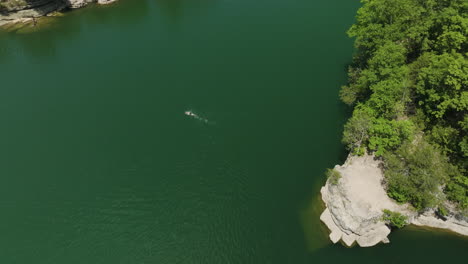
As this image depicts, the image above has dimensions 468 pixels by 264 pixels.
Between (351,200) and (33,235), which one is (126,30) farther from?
(351,200)

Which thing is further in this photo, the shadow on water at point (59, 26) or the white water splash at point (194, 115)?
the shadow on water at point (59, 26)

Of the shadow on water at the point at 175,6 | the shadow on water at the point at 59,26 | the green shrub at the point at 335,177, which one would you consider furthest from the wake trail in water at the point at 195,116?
the shadow on water at the point at 59,26

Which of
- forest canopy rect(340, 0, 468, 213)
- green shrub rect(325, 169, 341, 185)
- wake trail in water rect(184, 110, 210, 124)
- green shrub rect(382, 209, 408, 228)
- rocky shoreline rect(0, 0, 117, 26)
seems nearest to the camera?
green shrub rect(382, 209, 408, 228)

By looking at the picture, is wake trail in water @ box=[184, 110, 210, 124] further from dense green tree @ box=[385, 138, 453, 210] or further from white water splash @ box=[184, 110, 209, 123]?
dense green tree @ box=[385, 138, 453, 210]

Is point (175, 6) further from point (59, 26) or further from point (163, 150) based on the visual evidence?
point (163, 150)

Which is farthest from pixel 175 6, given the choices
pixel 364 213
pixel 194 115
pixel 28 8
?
pixel 364 213

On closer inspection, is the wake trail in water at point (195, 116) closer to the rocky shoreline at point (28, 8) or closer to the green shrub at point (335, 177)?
the green shrub at point (335, 177)

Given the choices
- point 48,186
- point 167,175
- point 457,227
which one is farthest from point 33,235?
point 457,227

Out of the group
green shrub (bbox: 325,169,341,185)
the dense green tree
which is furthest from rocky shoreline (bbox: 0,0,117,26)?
the dense green tree
